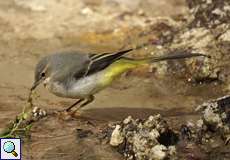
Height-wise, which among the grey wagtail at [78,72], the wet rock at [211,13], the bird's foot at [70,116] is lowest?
the bird's foot at [70,116]

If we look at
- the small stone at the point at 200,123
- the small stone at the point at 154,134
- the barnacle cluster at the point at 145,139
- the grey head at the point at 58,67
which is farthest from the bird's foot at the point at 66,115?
the small stone at the point at 200,123

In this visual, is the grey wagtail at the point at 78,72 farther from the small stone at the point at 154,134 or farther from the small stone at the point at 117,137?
the small stone at the point at 154,134

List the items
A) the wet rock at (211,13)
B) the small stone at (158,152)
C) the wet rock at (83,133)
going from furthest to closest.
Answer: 1. the wet rock at (211,13)
2. the wet rock at (83,133)
3. the small stone at (158,152)

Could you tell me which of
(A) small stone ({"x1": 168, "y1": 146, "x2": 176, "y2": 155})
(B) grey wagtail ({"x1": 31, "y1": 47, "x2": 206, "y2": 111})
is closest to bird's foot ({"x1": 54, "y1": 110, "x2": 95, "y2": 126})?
(B) grey wagtail ({"x1": 31, "y1": 47, "x2": 206, "y2": 111})

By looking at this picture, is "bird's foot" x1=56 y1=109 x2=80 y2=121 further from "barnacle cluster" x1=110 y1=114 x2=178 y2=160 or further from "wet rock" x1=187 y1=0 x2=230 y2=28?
"wet rock" x1=187 y1=0 x2=230 y2=28

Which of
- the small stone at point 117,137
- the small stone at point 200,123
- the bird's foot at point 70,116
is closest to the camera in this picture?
the small stone at point 117,137

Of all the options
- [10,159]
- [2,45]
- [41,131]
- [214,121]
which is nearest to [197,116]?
[214,121]
